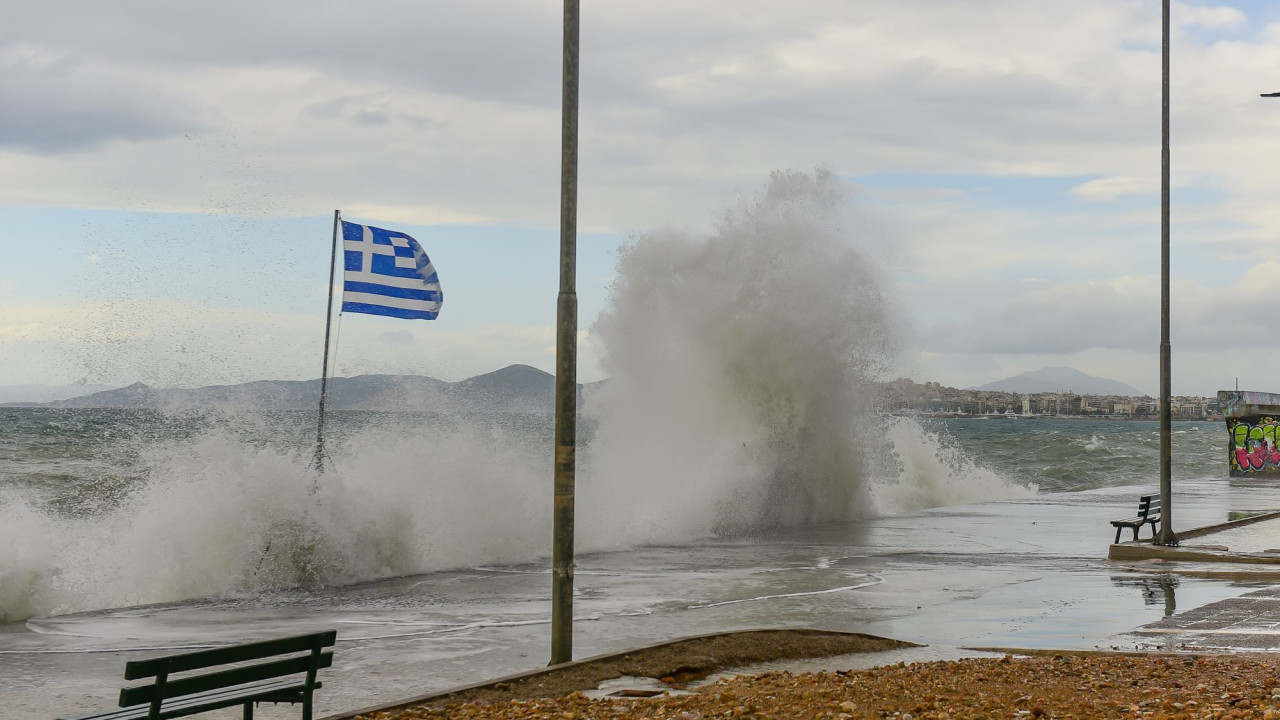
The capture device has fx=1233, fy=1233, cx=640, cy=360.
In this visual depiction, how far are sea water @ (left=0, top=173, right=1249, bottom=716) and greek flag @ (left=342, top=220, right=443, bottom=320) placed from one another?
382cm

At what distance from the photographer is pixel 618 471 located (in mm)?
32781

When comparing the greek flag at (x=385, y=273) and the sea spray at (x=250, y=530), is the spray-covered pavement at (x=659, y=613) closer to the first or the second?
the sea spray at (x=250, y=530)

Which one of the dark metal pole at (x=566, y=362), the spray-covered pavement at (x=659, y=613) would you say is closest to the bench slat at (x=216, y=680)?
the spray-covered pavement at (x=659, y=613)

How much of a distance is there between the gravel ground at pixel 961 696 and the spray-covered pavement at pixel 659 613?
57.6 inches

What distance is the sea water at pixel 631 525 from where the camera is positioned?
1283cm

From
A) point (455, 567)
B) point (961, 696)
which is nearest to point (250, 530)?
point (455, 567)

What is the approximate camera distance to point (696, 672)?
9.64 metres

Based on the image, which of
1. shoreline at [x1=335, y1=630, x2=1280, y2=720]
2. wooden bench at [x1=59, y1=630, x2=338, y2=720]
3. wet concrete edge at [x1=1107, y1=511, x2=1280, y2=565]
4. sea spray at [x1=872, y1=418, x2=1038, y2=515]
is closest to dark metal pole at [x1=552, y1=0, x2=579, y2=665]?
shoreline at [x1=335, y1=630, x2=1280, y2=720]

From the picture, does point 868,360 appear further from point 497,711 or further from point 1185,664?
point 497,711

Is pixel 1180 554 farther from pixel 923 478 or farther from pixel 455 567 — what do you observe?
pixel 923 478

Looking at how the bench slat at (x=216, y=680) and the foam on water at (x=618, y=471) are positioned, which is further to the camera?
the foam on water at (x=618, y=471)

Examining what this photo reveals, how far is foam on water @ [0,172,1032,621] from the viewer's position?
1769 centimetres

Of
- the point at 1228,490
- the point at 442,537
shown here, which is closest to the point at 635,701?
the point at 442,537

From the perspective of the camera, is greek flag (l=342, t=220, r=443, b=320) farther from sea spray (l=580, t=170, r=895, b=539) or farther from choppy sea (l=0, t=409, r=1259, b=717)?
sea spray (l=580, t=170, r=895, b=539)
